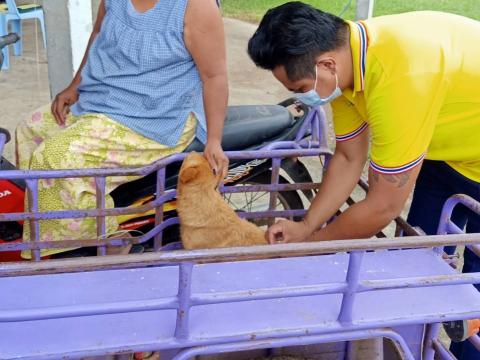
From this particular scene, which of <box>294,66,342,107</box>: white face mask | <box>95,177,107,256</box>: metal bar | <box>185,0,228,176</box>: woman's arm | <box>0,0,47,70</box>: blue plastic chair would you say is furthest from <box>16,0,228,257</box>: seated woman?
<box>0,0,47,70</box>: blue plastic chair

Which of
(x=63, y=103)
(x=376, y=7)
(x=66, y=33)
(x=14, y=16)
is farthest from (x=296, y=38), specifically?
(x=376, y=7)

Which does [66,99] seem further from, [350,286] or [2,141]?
[350,286]

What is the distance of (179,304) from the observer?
1.35 m

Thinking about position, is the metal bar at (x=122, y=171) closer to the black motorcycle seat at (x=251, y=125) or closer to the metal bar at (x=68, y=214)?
the metal bar at (x=68, y=214)

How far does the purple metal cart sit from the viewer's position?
1341mm

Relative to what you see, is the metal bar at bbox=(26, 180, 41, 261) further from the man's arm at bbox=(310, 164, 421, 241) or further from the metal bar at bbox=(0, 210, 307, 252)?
the man's arm at bbox=(310, 164, 421, 241)

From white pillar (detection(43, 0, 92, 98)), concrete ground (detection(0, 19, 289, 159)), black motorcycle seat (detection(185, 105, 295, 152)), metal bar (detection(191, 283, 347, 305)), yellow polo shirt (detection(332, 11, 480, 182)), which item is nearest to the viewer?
metal bar (detection(191, 283, 347, 305))

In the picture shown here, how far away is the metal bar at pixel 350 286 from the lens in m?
1.42

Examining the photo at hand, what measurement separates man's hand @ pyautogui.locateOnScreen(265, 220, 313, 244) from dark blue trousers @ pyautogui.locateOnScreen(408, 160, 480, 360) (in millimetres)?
566

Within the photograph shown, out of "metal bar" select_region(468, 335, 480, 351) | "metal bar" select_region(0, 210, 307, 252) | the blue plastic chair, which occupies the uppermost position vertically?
"metal bar" select_region(468, 335, 480, 351)

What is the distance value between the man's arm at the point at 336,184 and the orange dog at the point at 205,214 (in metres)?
0.11

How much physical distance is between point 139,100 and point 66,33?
164 cm

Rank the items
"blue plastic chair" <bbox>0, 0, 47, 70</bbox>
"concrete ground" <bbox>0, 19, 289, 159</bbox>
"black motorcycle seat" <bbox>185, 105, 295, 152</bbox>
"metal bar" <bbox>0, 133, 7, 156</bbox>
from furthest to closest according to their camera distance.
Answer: "blue plastic chair" <bbox>0, 0, 47, 70</bbox>
"concrete ground" <bbox>0, 19, 289, 159</bbox>
"black motorcycle seat" <bbox>185, 105, 295, 152</bbox>
"metal bar" <bbox>0, 133, 7, 156</bbox>

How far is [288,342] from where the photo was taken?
1.47m
